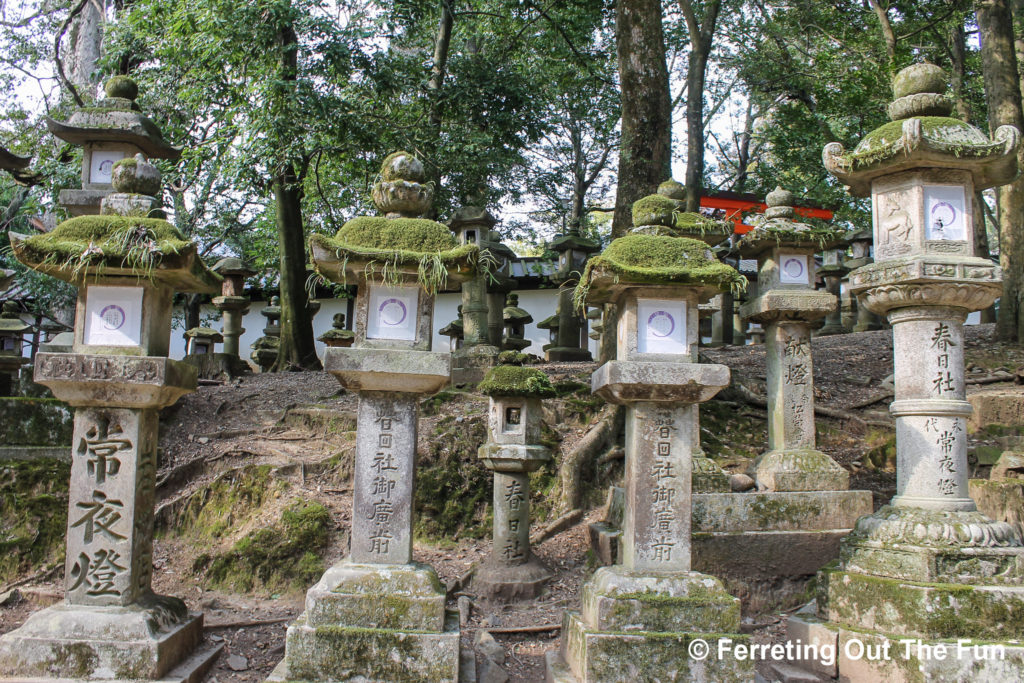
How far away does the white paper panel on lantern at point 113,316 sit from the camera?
14.2 feet

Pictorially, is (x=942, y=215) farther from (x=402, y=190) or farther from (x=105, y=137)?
(x=105, y=137)

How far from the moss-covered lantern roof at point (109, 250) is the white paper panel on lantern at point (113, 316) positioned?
11cm

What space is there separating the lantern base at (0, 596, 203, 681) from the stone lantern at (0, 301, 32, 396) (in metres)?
6.03

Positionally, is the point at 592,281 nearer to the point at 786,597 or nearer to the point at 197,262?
the point at 197,262

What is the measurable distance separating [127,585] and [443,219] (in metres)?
8.59

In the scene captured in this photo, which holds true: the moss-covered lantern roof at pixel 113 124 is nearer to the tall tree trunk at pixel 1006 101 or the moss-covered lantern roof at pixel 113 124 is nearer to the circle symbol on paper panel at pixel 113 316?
the circle symbol on paper panel at pixel 113 316

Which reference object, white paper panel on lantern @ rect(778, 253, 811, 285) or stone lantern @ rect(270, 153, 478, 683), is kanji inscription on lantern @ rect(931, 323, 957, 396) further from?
stone lantern @ rect(270, 153, 478, 683)

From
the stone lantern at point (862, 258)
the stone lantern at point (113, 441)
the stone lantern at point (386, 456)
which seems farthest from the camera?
the stone lantern at point (862, 258)

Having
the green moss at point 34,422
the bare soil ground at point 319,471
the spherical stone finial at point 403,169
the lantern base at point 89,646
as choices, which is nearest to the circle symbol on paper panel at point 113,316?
the lantern base at point 89,646

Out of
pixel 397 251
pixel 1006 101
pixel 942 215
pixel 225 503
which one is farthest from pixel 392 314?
pixel 1006 101

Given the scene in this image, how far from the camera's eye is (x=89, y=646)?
396cm

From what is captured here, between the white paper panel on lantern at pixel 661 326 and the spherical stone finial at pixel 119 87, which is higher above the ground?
the spherical stone finial at pixel 119 87

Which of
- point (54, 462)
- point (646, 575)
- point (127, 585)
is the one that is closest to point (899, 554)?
point (646, 575)

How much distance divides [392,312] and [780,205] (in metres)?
4.12
